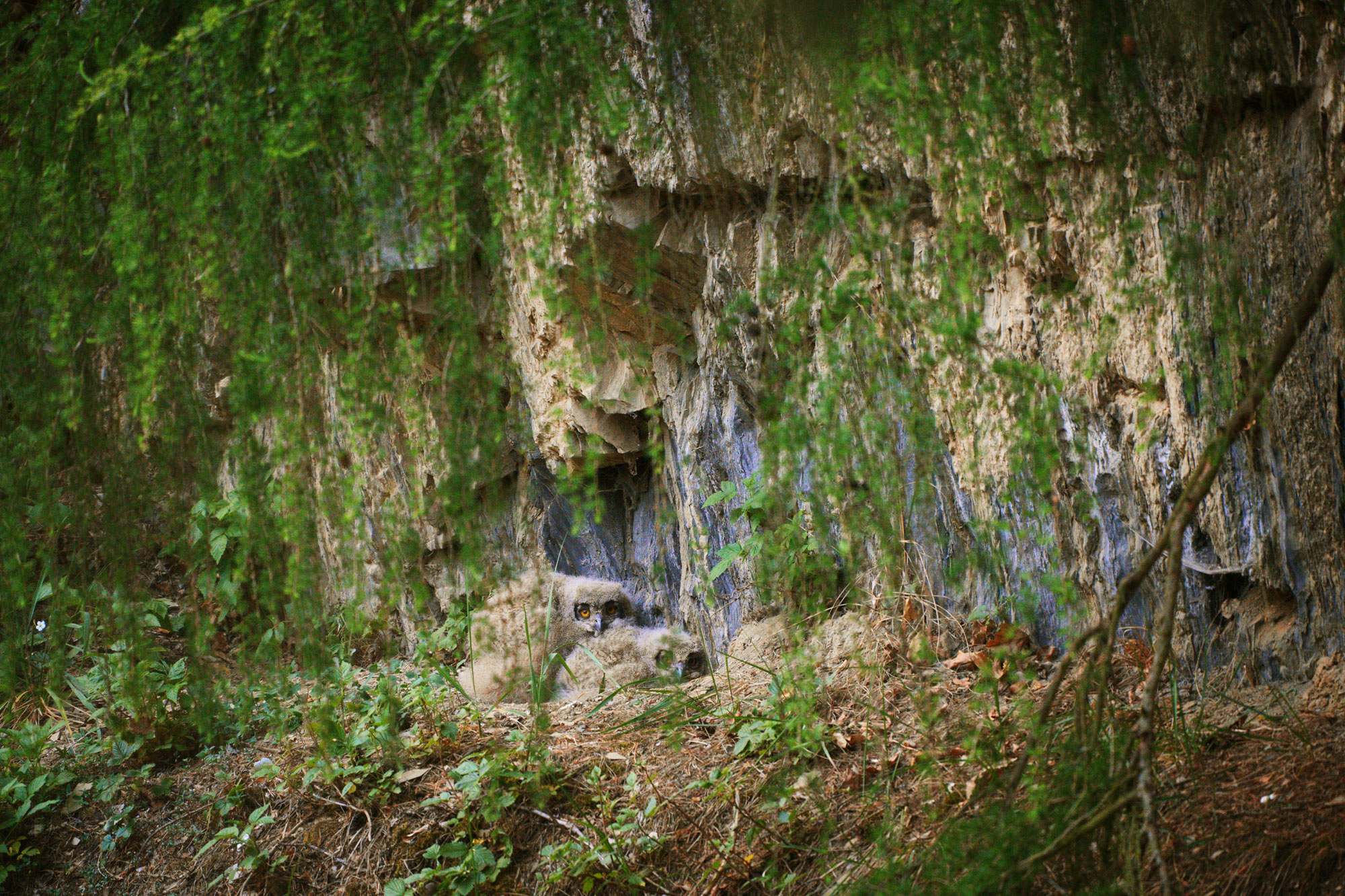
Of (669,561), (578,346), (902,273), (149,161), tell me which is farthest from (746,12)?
(669,561)

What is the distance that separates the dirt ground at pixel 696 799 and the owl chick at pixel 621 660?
13.7 inches

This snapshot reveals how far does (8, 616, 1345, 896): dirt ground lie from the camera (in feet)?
7.27

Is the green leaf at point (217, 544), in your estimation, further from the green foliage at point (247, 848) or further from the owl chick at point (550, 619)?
the green foliage at point (247, 848)

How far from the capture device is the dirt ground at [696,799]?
2.22 meters

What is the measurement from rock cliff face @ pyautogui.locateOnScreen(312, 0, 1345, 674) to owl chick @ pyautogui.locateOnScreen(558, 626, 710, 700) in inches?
9.2

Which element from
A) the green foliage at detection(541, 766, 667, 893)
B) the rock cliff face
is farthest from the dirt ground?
the rock cliff face

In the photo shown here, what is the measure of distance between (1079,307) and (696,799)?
6.60 feet

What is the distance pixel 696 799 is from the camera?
3.16 m

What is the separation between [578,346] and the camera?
1.75 metres

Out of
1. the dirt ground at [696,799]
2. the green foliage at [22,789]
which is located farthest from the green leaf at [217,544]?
the dirt ground at [696,799]

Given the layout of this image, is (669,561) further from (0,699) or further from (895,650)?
(0,699)

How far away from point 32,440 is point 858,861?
7.34 feet

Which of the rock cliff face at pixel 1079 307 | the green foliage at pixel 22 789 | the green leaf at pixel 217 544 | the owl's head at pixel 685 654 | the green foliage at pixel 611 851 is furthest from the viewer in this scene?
the green leaf at pixel 217 544

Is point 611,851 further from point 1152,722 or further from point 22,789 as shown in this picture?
point 22,789
